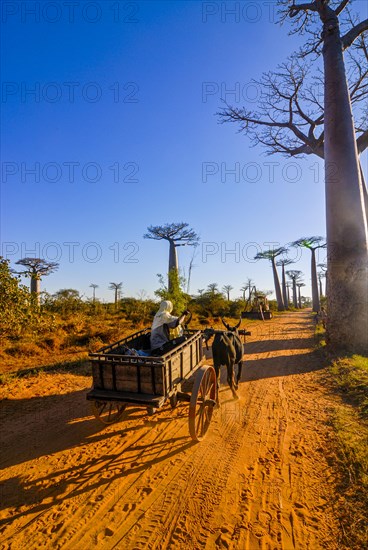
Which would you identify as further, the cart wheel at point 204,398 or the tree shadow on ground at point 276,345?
the tree shadow on ground at point 276,345

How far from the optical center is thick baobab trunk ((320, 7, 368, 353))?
7176 millimetres

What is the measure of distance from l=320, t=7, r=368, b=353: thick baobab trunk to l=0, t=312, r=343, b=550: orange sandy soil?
9.34ft

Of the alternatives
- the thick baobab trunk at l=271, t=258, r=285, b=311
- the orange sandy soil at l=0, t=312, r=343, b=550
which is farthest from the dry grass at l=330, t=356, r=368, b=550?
the thick baobab trunk at l=271, t=258, r=285, b=311

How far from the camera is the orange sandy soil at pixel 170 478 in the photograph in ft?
7.36

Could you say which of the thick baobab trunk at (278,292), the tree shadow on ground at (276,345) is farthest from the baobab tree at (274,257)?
the tree shadow on ground at (276,345)

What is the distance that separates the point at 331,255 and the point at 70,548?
7.55 m

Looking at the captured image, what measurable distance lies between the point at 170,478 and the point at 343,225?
6.83 m

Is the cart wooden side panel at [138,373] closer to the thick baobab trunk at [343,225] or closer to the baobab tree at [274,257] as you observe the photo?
the thick baobab trunk at [343,225]

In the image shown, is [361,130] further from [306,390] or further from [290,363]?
[306,390]

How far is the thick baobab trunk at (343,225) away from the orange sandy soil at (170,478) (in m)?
Result: 2.85

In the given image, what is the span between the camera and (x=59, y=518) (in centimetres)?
243

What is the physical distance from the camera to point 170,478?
2.89 meters

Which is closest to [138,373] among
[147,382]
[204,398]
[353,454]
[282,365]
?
[147,382]

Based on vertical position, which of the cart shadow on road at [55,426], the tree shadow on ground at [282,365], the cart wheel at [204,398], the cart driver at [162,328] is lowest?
the cart shadow on road at [55,426]
